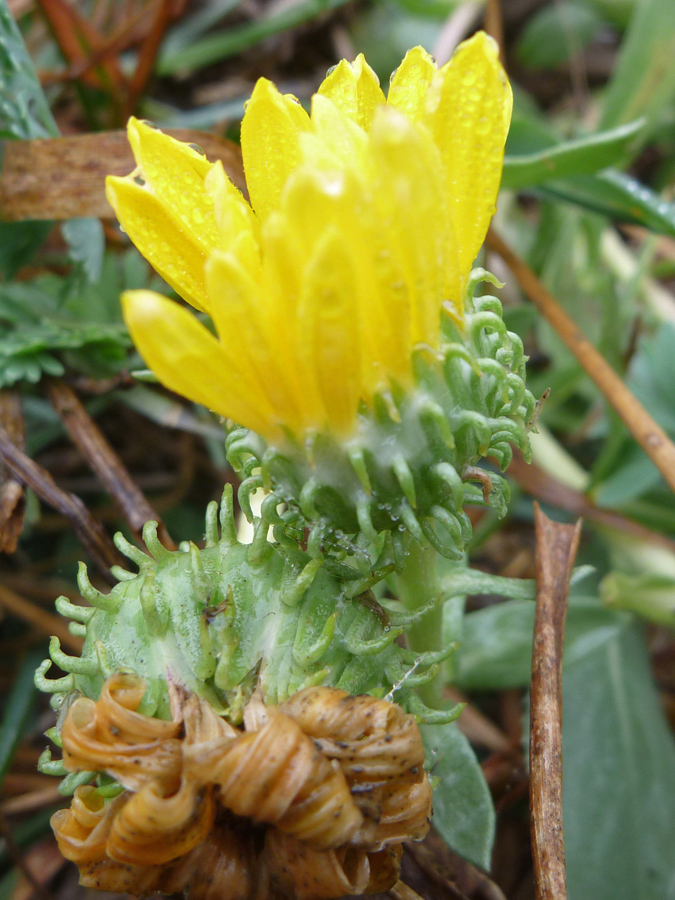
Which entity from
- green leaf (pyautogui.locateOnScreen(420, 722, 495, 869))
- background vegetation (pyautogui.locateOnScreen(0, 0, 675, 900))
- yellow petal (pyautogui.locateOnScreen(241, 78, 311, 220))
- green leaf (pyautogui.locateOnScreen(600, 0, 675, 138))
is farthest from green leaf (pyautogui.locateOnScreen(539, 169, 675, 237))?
green leaf (pyautogui.locateOnScreen(420, 722, 495, 869))

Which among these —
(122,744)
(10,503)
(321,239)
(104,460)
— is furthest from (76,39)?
(122,744)

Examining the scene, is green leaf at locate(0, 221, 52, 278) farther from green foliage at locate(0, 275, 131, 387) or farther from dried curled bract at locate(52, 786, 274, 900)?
dried curled bract at locate(52, 786, 274, 900)

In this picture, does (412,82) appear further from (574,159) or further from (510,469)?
(510,469)

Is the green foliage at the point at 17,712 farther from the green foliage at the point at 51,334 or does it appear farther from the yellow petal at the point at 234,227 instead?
the yellow petal at the point at 234,227

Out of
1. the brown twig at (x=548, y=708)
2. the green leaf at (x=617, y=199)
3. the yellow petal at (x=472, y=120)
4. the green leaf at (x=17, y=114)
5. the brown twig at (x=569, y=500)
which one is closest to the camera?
the yellow petal at (x=472, y=120)

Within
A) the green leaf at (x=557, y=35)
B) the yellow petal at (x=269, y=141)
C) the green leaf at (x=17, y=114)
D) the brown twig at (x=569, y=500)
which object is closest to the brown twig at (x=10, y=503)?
the green leaf at (x=17, y=114)

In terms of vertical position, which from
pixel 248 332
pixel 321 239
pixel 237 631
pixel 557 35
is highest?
pixel 557 35

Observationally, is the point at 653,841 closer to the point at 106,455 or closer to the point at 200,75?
the point at 106,455
